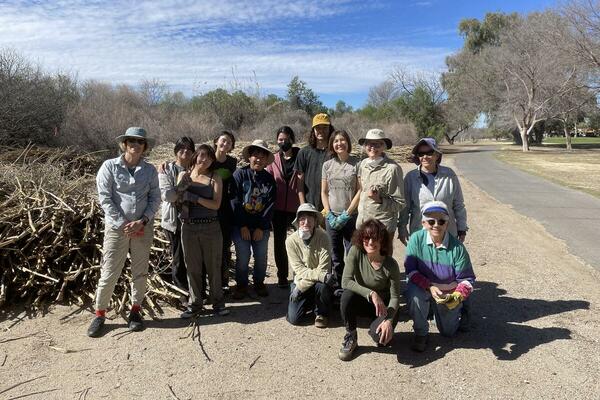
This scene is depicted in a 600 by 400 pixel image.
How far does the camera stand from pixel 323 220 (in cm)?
468

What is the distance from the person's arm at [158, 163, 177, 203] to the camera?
14.0 feet

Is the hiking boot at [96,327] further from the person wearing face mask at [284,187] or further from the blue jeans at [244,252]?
the person wearing face mask at [284,187]

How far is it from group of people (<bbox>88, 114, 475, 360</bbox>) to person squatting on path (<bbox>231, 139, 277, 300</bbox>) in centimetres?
1

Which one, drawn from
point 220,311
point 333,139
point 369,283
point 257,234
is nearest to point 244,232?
point 257,234

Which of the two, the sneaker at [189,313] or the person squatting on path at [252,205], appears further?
the person squatting on path at [252,205]

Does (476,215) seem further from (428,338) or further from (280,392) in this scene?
(280,392)

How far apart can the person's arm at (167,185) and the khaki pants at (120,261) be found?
28cm

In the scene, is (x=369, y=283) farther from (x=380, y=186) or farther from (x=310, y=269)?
(x=380, y=186)

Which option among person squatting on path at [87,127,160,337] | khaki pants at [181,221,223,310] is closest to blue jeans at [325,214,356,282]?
khaki pants at [181,221,223,310]

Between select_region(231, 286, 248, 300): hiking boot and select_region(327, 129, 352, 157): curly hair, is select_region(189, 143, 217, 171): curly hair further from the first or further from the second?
select_region(231, 286, 248, 300): hiking boot

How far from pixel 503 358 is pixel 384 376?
104 cm

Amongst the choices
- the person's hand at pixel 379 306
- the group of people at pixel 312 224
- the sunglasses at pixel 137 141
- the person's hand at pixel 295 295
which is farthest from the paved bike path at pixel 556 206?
the sunglasses at pixel 137 141

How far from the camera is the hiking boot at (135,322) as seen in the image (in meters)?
4.22

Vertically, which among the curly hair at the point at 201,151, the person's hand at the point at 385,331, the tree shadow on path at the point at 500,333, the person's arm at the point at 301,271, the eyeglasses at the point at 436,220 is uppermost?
the curly hair at the point at 201,151
